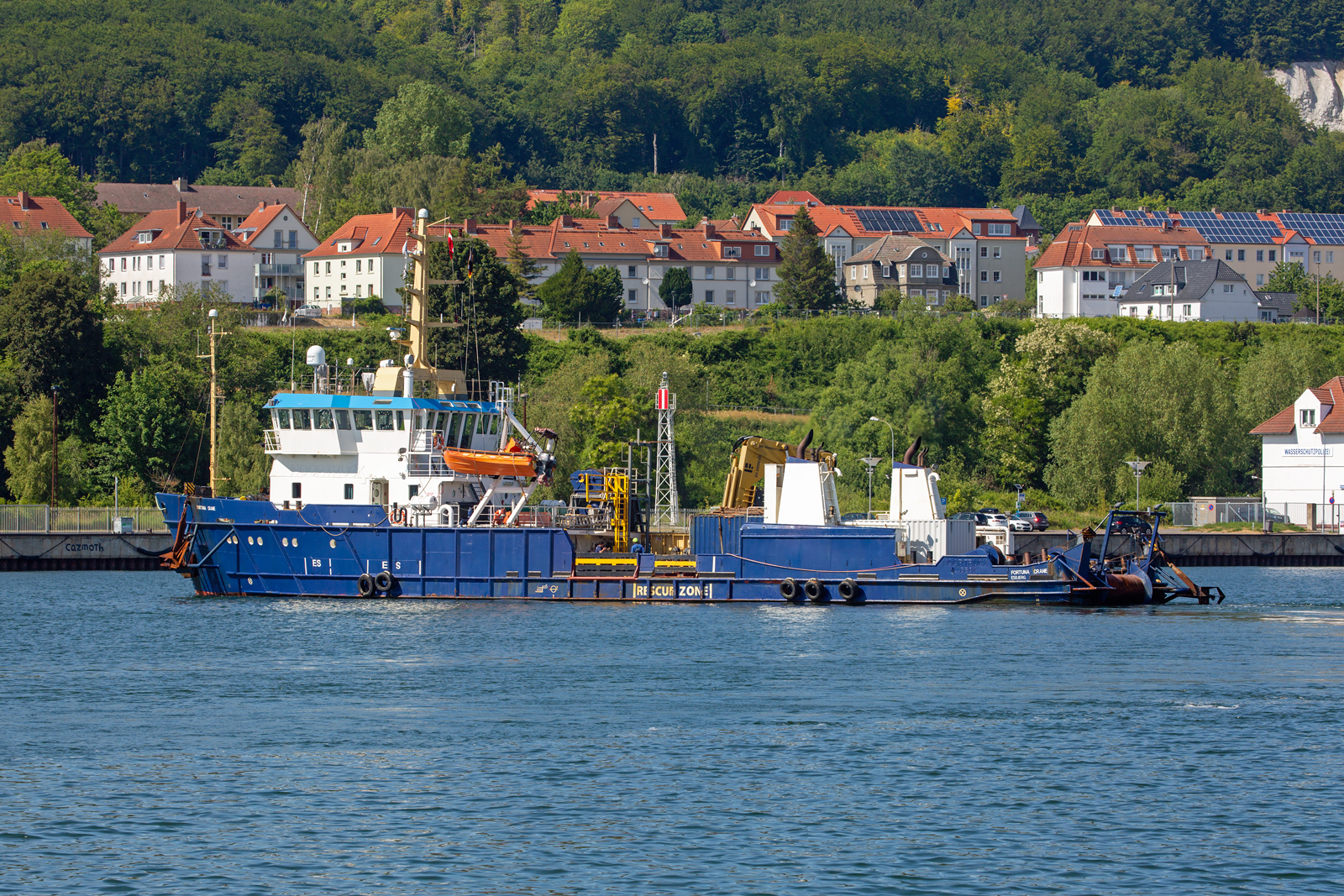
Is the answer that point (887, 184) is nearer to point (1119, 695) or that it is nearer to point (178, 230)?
point (178, 230)

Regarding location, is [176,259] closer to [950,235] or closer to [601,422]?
[601,422]

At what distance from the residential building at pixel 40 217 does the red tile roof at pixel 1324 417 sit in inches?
2890

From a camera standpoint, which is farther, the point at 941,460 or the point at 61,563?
the point at 941,460

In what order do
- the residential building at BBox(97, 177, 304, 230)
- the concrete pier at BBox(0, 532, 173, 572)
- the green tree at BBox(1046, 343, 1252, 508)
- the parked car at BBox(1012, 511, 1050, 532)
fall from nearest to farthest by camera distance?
the concrete pier at BBox(0, 532, 173, 572) < the parked car at BBox(1012, 511, 1050, 532) < the green tree at BBox(1046, 343, 1252, 508) < the residential building at BBox(97, 177, 304, 230)

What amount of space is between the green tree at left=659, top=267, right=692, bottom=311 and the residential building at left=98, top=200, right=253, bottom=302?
27950 millimetres

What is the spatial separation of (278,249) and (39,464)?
46034 mm

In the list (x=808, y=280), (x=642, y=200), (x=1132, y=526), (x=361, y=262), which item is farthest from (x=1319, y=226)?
(x=1132, y=526)

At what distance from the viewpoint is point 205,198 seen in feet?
435

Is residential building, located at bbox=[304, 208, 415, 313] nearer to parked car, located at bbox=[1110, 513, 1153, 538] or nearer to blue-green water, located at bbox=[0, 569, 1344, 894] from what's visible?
parked car, located at bbox=[1110, 513, 1153, 538]

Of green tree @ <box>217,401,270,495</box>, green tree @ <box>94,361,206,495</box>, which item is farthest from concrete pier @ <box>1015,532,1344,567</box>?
green tree @ <box>94,361,206,495</box>

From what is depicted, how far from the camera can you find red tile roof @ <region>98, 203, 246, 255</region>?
107 metres

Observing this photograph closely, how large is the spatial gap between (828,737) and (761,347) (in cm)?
6864

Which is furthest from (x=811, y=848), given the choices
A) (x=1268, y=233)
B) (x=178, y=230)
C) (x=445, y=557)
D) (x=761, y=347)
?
(x=1268, y=233)

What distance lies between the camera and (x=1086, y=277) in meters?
115
